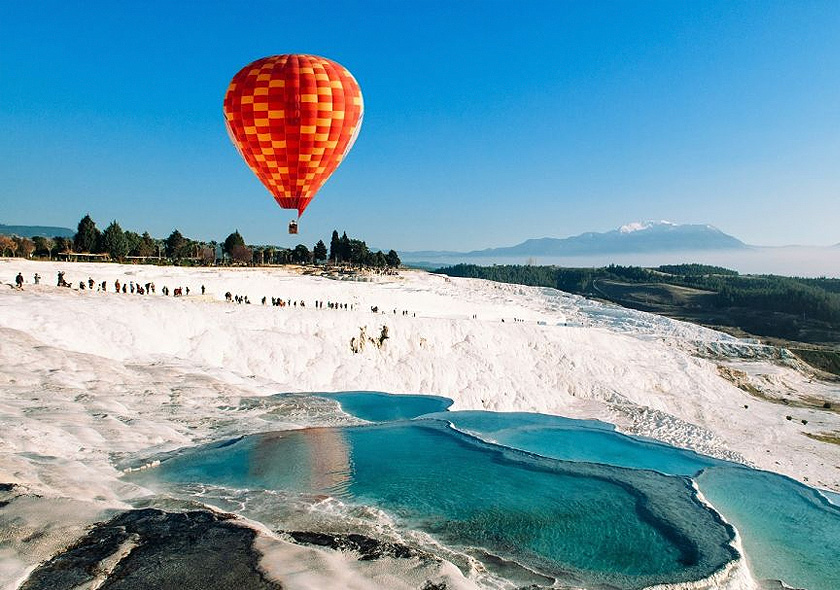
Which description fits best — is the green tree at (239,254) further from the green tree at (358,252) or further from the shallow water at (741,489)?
the shallow water at (741,489)

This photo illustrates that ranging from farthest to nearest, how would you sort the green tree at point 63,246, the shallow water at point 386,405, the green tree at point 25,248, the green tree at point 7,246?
the green tree at point 63,246 → the green tree at point 25,248 → the green tree at point 7,246 → the shallow water at point 386,405

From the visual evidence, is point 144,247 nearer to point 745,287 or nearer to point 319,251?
point 319,251

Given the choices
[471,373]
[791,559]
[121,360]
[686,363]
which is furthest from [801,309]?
[121,360]

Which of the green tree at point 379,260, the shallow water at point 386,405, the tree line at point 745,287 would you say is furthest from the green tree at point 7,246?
the tree line at point 745,287

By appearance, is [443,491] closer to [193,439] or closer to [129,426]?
[193,439]

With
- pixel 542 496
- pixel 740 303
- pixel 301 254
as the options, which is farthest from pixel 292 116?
pixel 740 303

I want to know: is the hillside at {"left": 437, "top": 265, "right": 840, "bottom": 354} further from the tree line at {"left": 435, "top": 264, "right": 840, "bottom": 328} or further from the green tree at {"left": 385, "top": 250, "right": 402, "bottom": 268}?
the green tree at {"left": 385, "top": 250, "right": 402, "bottom": 268}

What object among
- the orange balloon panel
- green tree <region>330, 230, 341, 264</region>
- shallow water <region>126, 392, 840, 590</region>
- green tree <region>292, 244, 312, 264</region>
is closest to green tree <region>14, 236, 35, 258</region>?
green tree <region>292, 244, 312, 264</region>
